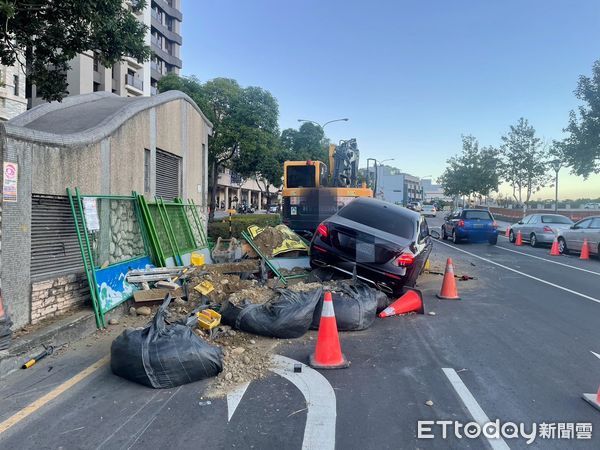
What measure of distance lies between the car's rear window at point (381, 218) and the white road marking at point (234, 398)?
4.39m

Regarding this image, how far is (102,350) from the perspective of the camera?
18.0 feet

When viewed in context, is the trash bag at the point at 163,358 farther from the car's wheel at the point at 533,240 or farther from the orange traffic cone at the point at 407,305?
the car's wheel at the point at 533,240

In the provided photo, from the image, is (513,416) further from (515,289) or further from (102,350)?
(515,289)

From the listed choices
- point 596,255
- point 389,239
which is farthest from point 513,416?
point 596,255

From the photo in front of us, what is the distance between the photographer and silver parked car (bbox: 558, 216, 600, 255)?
16.0 m

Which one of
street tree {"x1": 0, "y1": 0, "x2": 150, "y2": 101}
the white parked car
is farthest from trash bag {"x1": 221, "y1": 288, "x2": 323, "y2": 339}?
the white parked car

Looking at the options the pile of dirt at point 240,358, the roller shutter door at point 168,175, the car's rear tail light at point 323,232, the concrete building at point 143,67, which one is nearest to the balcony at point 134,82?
the concrete building at point 143,67

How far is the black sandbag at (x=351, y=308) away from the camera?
6316 mm

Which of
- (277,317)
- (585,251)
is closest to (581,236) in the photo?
(585,251)

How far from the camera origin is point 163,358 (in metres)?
4.31

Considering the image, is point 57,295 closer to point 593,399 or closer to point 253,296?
point 253,296

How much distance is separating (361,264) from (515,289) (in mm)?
4246

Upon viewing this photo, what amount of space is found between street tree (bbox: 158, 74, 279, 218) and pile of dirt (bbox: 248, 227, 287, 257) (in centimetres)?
1760

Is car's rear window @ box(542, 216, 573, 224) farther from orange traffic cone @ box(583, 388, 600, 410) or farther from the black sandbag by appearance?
orange traffic cone @ box(583, 388, 600, 410)
